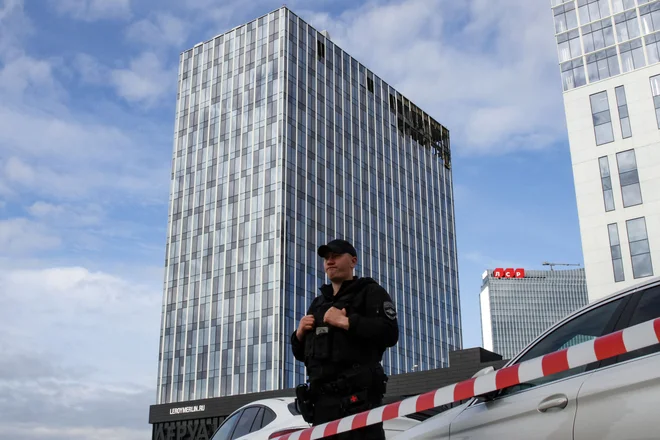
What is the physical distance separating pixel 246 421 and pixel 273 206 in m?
53.9

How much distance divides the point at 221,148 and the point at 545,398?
65451 millimetres

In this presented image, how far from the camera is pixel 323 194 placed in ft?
217

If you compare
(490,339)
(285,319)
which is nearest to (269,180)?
(285,319)

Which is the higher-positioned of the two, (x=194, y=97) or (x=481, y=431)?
(x=194, y=97)

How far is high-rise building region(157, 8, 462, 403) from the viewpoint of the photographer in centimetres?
5981

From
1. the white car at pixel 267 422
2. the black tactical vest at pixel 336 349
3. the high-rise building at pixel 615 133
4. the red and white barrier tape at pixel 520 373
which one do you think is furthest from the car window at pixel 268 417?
the high-rise building at pixel 615 133

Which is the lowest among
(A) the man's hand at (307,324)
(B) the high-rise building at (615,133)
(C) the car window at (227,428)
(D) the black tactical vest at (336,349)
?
(C) the car window at (227,428)

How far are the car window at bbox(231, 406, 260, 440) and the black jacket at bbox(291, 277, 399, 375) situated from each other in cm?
319

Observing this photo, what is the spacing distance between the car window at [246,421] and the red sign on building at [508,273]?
175866 mm

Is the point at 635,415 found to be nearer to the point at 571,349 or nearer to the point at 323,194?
the point at 571,349

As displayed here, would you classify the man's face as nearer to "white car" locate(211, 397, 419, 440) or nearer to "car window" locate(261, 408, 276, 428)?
"white car" locate(211, 397, 419, 440)

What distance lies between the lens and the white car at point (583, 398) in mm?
2895

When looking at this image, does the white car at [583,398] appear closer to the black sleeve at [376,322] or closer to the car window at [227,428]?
the black sleeve at [376,322]

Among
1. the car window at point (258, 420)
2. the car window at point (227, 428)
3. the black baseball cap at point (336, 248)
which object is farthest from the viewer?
the car window at point (227, 428)
